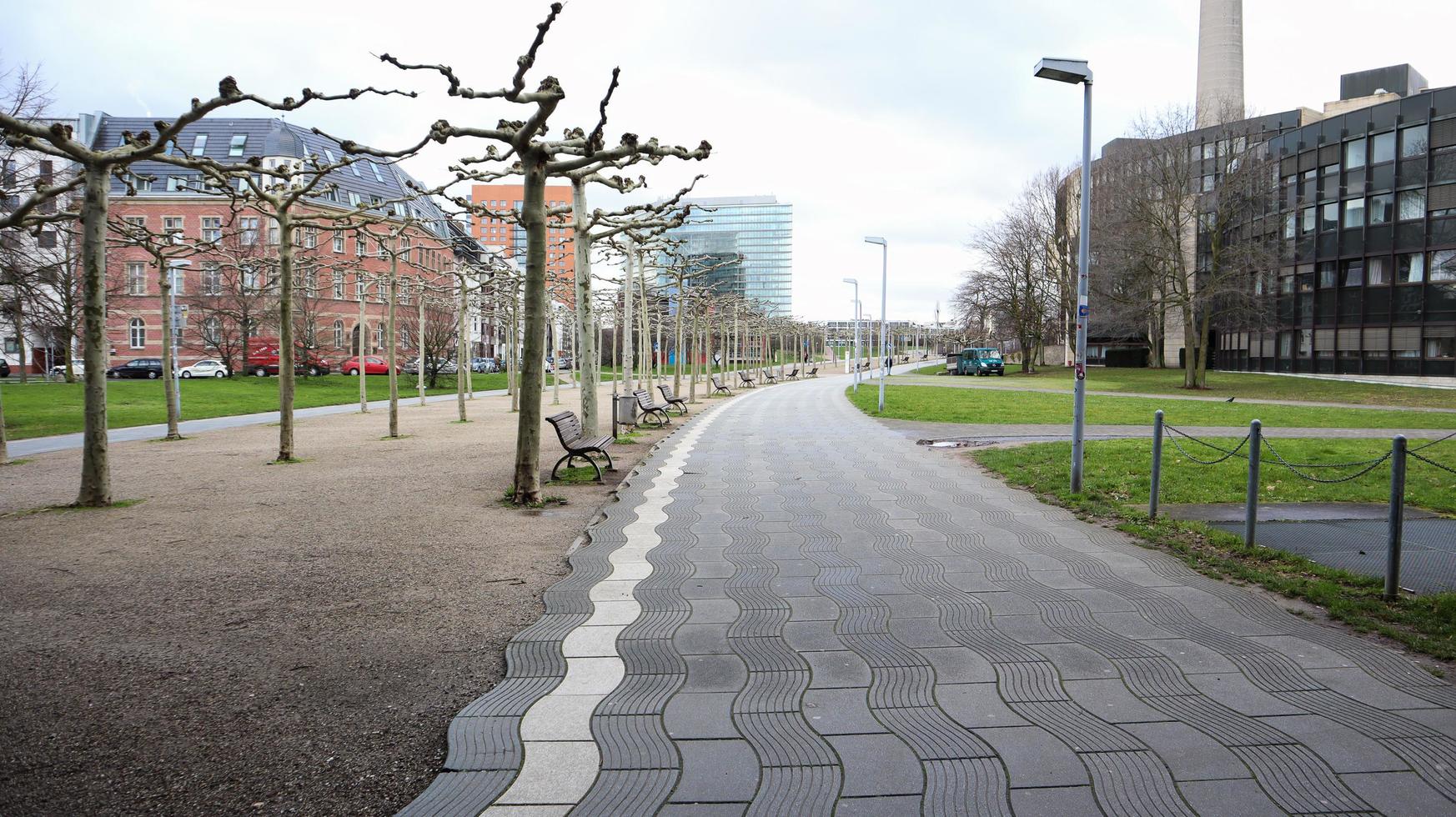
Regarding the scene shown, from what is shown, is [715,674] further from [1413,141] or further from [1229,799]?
[1413,141]

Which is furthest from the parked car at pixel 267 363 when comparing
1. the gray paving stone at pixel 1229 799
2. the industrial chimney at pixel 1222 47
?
the industrial chimney at pixel 1222 47

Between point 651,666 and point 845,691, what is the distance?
3.47 feet

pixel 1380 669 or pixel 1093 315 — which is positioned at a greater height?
pixel 1093 315

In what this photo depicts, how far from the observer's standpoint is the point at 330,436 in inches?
740

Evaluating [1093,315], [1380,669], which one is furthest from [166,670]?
[1093,315]

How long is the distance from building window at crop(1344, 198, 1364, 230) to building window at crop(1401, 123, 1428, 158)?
2.69m

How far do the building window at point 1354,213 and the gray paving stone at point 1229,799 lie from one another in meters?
48.2

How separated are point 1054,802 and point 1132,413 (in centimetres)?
2309

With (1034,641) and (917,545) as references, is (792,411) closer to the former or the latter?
(917,545)

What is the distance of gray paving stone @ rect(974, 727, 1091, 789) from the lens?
3285 mm

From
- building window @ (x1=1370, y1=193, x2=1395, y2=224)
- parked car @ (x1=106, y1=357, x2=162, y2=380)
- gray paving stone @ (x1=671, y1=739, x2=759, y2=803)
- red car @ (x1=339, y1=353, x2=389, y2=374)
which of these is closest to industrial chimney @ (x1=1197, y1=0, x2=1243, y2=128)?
building window @ (x1=1370, y1=193, x2=1395, y2=224)

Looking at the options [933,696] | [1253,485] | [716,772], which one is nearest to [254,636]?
[716,772]

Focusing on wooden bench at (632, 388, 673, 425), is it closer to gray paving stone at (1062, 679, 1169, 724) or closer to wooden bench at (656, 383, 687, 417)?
wooden bench at (656, 383, 687, 417)

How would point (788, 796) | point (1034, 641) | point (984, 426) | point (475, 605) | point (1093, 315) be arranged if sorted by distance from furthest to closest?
1. point (1093, 315)
2. point (984, 426)
3. point (475, 605)
4. point (1034, 641)
5. point (788, 796)
